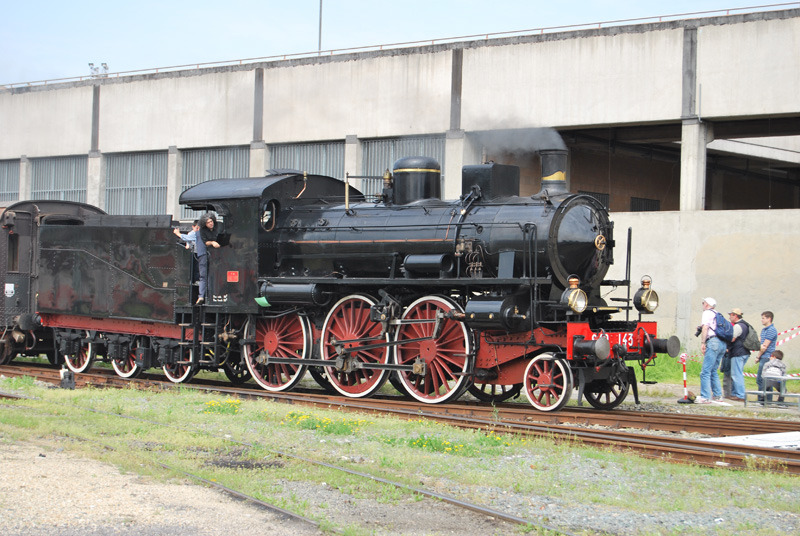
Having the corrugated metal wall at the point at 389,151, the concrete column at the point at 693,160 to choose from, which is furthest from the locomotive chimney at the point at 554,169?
the corrugated metal wall at the point at 389,151

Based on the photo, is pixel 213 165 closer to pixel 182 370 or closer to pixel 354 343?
pixel 182 370

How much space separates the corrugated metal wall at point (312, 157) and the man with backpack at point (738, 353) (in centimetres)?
1377

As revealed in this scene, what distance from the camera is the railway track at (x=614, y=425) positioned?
8094 mm

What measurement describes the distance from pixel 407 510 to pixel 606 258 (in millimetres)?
6994

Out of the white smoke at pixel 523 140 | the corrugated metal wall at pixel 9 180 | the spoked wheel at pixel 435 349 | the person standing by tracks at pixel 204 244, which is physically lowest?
the spoked wheel at pixel 435 349

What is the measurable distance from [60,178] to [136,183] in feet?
12.1

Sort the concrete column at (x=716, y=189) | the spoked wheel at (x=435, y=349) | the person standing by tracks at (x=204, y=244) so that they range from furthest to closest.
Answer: the concrete column at (x=716, y=189)
the person standing by tracks at (x=204, y=244)
the spoked wheel at (x=435, y=349)

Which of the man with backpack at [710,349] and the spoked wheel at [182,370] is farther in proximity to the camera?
the spoked wheel at [182,370]

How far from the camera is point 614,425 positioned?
10.5 meters

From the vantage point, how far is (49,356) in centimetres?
1864

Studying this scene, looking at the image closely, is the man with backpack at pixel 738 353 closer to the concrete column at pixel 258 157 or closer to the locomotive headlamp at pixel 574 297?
the locomotive headlamp at pixel 574 297

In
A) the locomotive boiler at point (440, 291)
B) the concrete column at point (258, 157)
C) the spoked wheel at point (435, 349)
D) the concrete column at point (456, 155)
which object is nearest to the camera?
the locomotive boiler at point (440, 291)

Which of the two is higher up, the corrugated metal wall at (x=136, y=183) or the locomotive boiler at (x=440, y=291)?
the corrugated metal wall at (x=136, y=183)

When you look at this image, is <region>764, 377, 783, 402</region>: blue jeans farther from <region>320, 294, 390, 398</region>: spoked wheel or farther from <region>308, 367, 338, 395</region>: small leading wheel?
<region>308, 367, 338, 395</region>: small leading wheel
